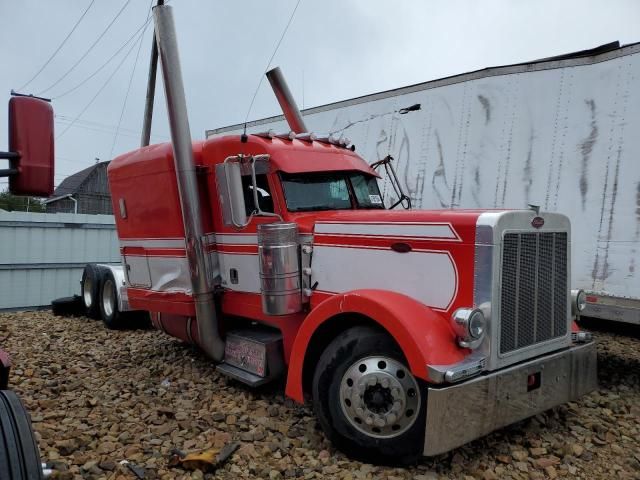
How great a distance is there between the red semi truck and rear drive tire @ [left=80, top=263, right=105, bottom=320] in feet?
10.9

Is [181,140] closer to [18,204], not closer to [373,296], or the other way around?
[373,296]

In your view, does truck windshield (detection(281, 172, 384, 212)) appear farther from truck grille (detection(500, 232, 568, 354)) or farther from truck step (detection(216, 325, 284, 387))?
truck grille (detection(500, 232, 568, 354))

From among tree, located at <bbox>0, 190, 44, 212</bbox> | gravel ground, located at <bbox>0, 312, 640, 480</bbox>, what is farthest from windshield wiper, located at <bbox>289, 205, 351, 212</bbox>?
tree, located at <bbox>0, 190, 44, 212</bbox>

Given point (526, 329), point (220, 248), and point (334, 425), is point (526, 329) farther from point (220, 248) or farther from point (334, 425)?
point (220, 248)

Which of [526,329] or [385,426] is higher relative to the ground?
[526,329]

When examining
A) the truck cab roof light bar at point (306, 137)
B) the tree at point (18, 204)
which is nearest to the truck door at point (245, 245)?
the truck cab roof light bar at point (306, 137)

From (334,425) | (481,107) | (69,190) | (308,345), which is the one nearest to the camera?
(334,425)

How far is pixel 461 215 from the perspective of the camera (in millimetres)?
3352

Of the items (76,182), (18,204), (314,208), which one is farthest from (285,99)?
(18,204)

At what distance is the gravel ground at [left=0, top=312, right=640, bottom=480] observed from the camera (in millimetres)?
3266

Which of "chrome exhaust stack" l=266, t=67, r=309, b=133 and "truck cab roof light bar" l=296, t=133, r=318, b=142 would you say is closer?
"truck cab roof light bar" l=296, t=133, r=318, b=142

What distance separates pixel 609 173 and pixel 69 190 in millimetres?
35125

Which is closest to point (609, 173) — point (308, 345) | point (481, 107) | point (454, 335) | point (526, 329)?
point (481, 107)

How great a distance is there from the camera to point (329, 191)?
15.3 ft
